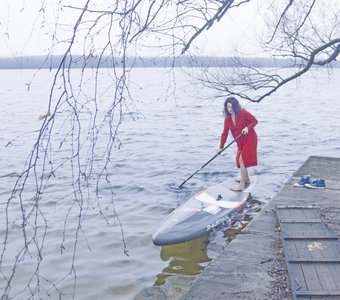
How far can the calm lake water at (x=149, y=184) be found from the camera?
752 centimetres

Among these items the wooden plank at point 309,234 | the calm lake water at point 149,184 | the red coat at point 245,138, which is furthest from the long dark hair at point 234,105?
the wooden plank at point 309,234

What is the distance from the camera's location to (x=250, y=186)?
11.0 meters

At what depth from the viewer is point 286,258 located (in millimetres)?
5680

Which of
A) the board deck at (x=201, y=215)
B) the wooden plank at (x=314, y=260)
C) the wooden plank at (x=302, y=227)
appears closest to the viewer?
the wooden plank at (x=314, y=260)

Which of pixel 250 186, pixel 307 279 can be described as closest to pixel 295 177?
pixel 250 186

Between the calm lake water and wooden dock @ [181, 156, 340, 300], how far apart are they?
4.16ft

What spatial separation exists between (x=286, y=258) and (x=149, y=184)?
8.48 m

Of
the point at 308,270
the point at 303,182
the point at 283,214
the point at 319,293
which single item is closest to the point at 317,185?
the point at 303,182

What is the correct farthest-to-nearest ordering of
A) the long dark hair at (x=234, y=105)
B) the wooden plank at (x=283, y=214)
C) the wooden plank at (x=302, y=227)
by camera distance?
1. the long dark hair at (x=234, y=105)
2. the wooden plank at (x=283, y=214)
3. the wooden plank at (x=302, y=227)

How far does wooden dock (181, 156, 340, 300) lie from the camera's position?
505cm

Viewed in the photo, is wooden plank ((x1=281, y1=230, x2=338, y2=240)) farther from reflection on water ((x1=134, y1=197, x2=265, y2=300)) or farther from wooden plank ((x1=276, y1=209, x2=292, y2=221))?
reflection on water ((x1=134, y1=197, x2=265, y2=300))

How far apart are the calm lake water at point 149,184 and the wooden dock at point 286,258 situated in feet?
4.16

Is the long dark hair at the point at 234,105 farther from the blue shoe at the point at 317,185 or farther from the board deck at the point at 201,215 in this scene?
the blue shoe at the point at 317,185

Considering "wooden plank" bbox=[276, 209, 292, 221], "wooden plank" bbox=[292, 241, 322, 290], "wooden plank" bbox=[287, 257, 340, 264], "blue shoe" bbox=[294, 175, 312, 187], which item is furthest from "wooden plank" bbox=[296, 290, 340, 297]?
"blue shoe" bbox=[294, 175, 312, 187]
